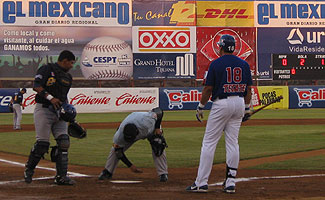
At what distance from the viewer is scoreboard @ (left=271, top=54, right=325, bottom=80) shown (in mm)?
33375

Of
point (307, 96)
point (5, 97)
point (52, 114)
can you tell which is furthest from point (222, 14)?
point (52, 114)

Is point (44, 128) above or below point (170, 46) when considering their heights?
below

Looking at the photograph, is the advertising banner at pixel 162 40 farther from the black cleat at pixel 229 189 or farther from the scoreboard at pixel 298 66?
the black cleat at pixel 229 189

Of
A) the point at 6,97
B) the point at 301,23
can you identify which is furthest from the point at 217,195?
the point at 301,23

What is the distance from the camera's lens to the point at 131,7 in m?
33.8

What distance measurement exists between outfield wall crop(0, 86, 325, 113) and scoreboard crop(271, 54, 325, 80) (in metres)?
0.79

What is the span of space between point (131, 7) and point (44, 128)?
88.1 feet

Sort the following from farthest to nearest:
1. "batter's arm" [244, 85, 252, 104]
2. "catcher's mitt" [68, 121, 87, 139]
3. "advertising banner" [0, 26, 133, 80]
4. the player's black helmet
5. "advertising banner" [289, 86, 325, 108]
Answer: "advertising banner" [289, 86, 325, 108]
"advertising banner" [0, 26, 133, 80]
"catcher's mitt" [68, 121, 87, 139]
"batter's arm" [244, 85, 252, 104]
the player's black helmet

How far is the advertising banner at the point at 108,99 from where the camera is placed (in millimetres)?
31255

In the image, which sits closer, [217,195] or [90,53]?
[217,195]

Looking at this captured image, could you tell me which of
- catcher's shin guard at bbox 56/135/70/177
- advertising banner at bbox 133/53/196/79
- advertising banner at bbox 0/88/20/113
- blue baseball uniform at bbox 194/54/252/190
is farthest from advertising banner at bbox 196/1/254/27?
blue baseball uniform at bbox 194/54/252/190

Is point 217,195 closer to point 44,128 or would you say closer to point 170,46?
point 44,128

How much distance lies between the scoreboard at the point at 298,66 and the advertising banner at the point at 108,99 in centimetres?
706

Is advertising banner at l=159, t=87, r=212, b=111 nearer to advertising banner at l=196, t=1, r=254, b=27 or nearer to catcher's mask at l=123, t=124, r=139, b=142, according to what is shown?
advertising banner at l=196, t=1, r=254, b=27
